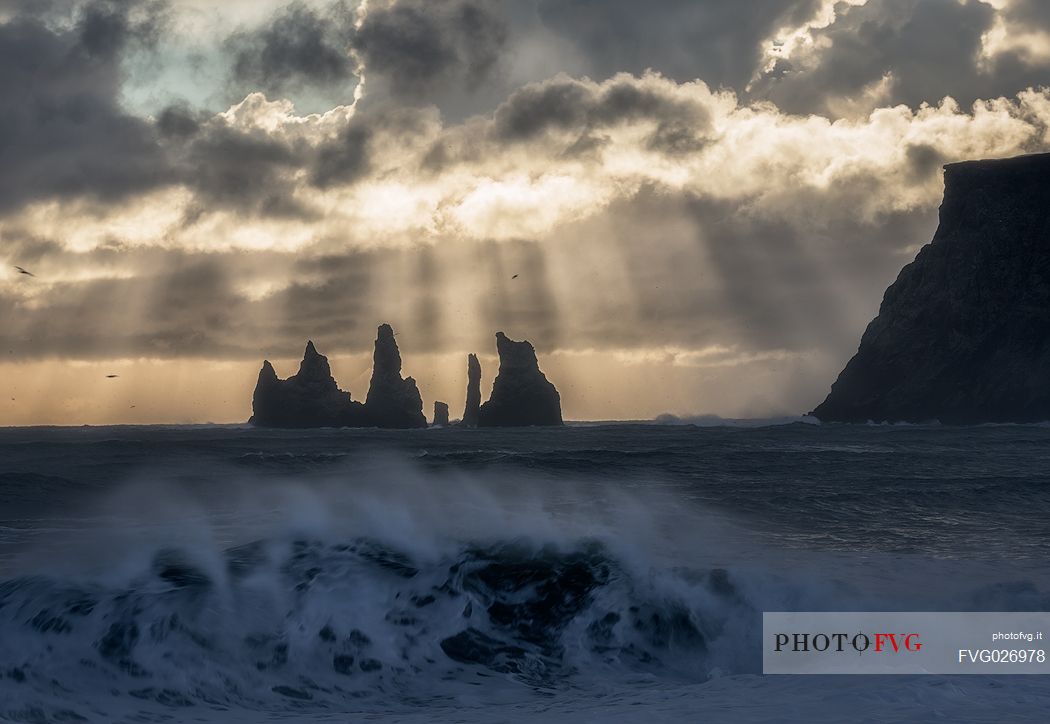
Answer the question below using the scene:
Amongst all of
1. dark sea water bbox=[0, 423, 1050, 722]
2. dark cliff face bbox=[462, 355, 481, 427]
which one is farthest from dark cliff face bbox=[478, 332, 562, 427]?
dark sea water bbox=[0, 423, 1050, 722]

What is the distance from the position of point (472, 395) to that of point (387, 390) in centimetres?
2030

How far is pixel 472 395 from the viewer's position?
534 ft

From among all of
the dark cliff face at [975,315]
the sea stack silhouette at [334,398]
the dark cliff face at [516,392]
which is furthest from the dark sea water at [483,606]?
the sea stack silhouette at [334,398]

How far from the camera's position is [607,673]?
10938 millimetres

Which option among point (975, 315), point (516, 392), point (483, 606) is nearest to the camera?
point (483, 606)

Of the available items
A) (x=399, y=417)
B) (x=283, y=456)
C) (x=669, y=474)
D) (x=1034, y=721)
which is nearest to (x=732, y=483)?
(x=669, y=474)

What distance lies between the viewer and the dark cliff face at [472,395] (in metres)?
160

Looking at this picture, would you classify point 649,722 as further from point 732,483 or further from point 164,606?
point 732,483

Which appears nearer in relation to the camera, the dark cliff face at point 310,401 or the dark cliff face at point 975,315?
the dark cliff face at point 975,315

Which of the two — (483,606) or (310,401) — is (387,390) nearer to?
(310,401)

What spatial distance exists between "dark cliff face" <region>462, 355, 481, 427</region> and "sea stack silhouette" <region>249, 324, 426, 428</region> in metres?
14.0

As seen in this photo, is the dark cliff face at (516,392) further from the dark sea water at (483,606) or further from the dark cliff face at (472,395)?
the dark sea water at (483,606)

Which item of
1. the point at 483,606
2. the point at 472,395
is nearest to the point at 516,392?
the point at 472,395

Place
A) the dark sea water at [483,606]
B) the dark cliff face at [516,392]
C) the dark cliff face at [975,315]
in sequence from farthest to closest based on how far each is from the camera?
the dark cliff face at [516,392]
the dark cliff face at [975,315]
the dark sea water at [483,606]
